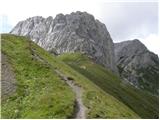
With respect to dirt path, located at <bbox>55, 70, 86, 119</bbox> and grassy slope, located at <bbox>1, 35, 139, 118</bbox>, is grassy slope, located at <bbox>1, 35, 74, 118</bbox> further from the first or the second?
dirt path, located at <bbox>55, 70, 86, 119</bbox>

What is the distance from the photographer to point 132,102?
15950 cm

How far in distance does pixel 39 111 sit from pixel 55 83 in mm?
15926

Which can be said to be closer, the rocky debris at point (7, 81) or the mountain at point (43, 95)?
the mountain at point (43, 95)

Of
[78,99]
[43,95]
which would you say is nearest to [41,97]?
[43,95]

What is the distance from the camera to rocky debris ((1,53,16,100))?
194ft

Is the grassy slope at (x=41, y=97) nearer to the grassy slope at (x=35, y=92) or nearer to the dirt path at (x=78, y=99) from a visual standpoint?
the grassy slope at (x=35, y=92)

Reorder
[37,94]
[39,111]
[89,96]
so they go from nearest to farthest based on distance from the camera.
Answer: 1. [39,111]
2. [37,94]
3. [89,96]

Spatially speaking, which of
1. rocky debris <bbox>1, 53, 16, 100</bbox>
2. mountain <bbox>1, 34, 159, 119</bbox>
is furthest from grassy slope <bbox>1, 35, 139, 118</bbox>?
rocky debris <bbox>1, 53, 16, 100</bbox>

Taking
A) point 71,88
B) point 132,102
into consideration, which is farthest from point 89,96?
point 132,102

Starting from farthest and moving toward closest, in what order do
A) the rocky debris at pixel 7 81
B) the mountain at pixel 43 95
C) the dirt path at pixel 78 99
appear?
the rocky debris at pixel 7 81 → the mountain at pixel 43 95 → the dirt path at pixel 78 99

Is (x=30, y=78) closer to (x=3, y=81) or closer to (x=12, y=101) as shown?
(x=3, y=81)

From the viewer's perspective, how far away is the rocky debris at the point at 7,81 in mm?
59281

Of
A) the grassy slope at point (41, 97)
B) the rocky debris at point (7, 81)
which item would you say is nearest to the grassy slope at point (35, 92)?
the grassy slope at point (41, 97)

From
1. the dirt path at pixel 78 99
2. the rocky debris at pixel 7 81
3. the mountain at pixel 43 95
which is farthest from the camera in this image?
the rocky debris at pixel 7 81
